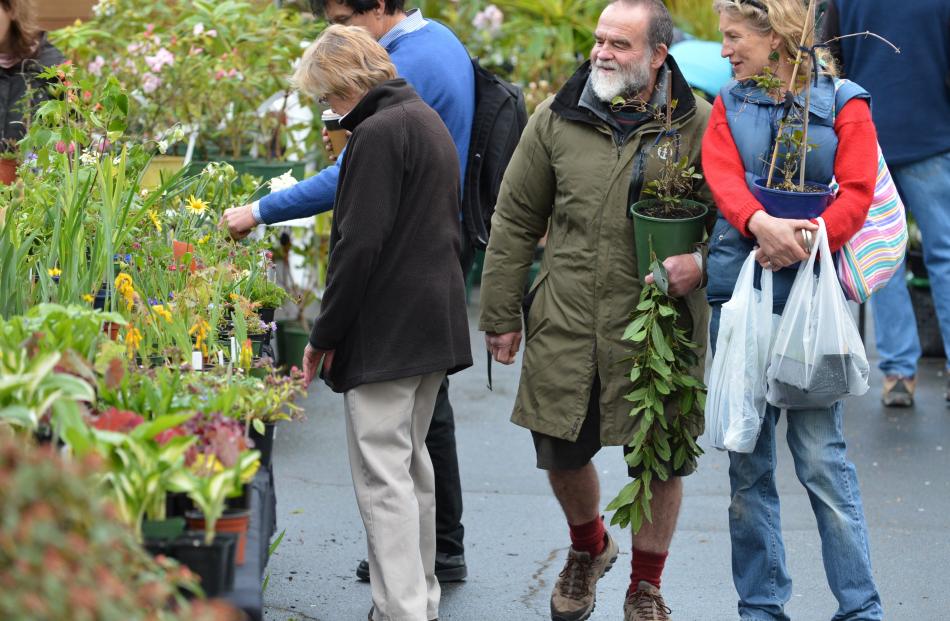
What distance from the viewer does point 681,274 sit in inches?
149

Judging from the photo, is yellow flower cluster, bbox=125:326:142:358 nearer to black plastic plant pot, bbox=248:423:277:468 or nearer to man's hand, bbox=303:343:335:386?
black plastic plant pot, bbox=248:423:277:468

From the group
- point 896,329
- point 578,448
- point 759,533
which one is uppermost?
point 578,448

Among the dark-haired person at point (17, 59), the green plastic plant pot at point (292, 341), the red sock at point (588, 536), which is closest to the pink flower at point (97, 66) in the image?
the dark-haired person at point (17, 59)

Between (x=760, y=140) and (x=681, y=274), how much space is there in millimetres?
418

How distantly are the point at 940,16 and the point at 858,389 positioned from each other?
3085 mm

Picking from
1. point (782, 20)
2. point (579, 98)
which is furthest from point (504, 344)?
point (782, 20)

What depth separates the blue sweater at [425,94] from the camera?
419 cm

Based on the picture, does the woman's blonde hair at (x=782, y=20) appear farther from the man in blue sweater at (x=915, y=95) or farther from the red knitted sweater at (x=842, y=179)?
the man in blue sweater at (x=915, y=95)

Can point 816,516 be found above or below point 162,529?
below

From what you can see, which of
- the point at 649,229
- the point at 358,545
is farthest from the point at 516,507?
the point at 649,229

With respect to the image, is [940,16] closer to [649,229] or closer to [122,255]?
[649,229]

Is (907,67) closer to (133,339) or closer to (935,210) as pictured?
(935,210)

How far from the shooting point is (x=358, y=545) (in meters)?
4.84

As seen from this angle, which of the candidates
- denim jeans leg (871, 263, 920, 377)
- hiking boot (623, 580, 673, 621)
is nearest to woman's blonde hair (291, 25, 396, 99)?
hiking boot (623, 580, 673, 621)
